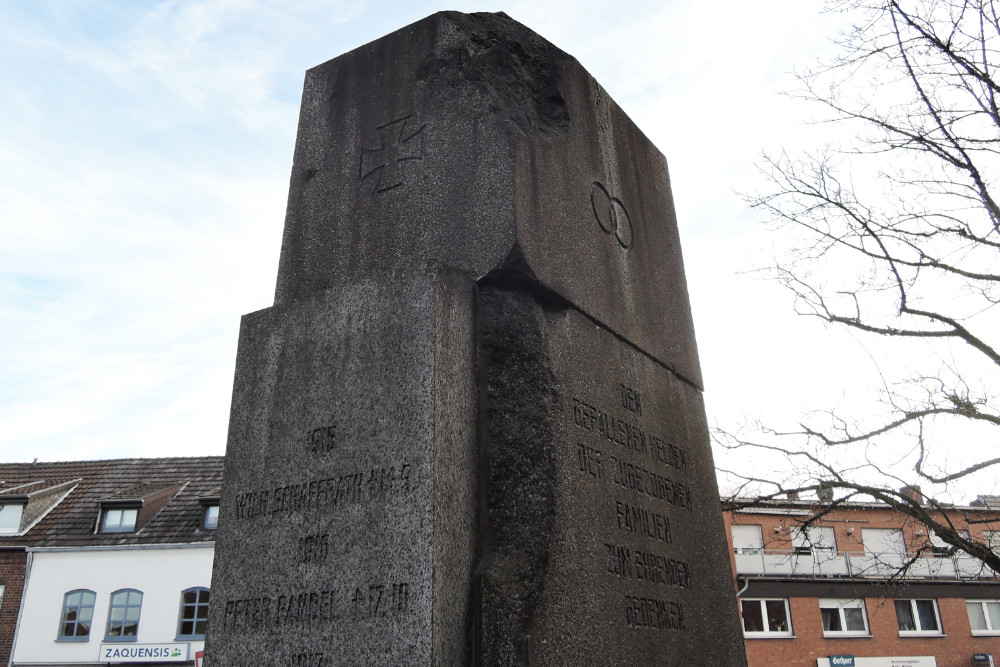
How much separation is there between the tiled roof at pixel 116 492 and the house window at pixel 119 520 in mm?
258

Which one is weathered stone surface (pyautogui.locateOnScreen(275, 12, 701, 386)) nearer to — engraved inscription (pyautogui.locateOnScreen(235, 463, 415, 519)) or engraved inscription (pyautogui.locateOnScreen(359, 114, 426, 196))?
engraved inscription (pyautogui.locateOnScreen(359, 114, 426, 196))

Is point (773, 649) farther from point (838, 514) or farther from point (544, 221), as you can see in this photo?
point (544, 221)

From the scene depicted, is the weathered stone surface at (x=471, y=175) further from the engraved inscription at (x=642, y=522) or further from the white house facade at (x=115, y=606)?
the white house facade at (x=115, y=606)

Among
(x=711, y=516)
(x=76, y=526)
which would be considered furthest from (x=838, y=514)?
(x=711, y=516)

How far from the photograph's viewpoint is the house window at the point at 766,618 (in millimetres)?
26281

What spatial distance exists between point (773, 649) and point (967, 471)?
17.8 meters

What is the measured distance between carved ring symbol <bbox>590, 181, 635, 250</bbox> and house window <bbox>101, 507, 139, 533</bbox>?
70.9 ft

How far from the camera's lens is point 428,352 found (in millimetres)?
2666

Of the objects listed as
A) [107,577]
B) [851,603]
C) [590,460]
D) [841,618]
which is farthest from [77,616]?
[851,603]

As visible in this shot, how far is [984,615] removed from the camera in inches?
1134

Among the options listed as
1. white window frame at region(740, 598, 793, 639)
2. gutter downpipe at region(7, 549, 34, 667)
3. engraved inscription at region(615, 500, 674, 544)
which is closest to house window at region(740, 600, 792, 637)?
white window frame at region(740, 598, 793, 639)

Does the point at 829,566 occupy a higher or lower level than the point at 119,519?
lower

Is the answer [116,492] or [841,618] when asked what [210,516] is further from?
[841,618]

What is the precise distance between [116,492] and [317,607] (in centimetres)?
2358
